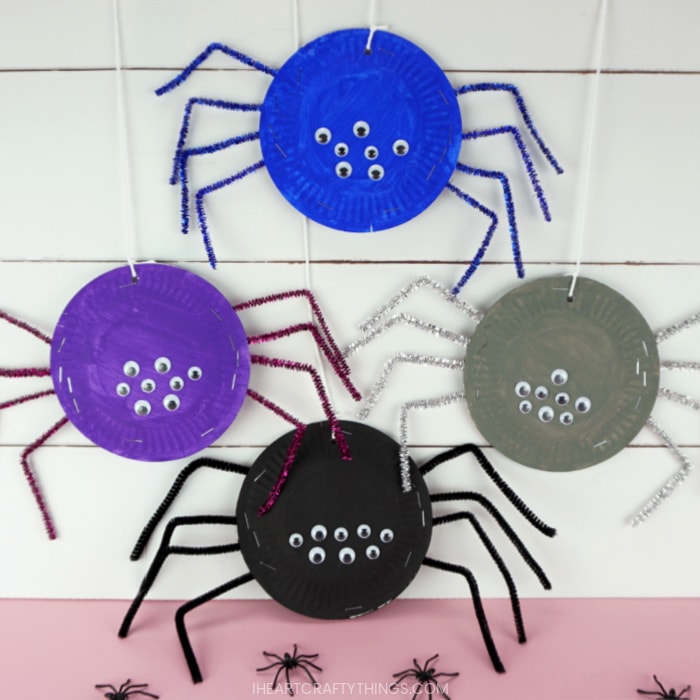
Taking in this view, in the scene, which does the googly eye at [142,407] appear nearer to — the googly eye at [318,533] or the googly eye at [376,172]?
the googly eye at [318,533]

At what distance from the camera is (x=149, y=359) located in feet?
2.51

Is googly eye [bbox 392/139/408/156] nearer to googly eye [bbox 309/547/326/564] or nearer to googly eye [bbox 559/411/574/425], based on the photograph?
googly eye [bbox 559/411/574/425]

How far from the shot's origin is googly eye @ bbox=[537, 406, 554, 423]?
0.78 m

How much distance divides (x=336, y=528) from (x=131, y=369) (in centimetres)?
30

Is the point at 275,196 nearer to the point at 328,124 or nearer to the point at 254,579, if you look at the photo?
the point at 328,124

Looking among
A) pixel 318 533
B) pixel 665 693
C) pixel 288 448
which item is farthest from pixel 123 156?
pixel 665 693

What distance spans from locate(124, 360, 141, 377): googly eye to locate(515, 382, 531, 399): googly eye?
0.44 metres

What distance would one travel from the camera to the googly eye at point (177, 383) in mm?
764

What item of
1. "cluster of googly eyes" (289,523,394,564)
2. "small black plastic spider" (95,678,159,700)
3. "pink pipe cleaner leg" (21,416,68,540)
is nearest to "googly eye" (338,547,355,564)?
"cluster of googly eyes" (289,523,394,564)

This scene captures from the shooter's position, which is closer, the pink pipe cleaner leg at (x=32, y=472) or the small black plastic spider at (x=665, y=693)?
the small black plastic spider at (x=665, y=693)

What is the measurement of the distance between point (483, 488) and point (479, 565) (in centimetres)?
10

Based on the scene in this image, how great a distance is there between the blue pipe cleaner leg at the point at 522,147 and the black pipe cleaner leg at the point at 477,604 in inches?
16.7

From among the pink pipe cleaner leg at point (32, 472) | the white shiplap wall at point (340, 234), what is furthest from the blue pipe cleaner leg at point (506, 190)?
the pink pipe cleaner leg at point (32, 472)

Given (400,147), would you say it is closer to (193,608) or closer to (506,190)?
(506,190)
